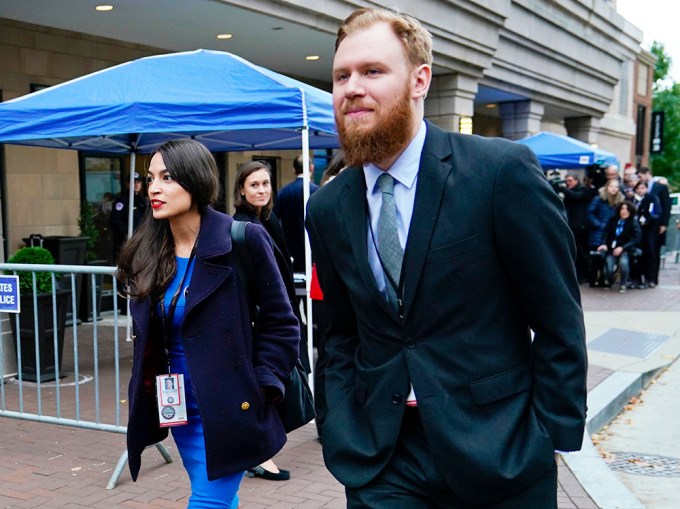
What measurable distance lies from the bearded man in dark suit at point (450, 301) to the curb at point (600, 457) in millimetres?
2187

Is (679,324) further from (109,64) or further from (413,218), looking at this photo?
(413,218)

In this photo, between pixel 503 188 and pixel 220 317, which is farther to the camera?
pixel 220 317

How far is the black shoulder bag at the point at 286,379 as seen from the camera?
3363 mm

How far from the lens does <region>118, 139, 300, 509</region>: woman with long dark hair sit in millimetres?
3186

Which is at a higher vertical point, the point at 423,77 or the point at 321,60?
the point at 321,60

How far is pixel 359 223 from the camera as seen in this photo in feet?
7.55

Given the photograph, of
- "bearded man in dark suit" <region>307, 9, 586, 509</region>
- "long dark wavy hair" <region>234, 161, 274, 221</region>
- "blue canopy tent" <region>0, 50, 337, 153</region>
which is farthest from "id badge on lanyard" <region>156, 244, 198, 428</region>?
"blue canopy tent" <region>0, 50, 337, 153</region>

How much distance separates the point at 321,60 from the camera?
605 inches

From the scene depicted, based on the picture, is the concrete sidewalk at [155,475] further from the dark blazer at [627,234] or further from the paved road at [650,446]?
the dark blazer at [627,234]

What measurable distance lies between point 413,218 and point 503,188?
25 centimetres

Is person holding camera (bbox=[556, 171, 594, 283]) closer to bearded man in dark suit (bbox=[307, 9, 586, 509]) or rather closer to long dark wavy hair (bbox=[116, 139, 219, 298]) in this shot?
long dark wavy hair (bbox=[116, 139, 219, 298])

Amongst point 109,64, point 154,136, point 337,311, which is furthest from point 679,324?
point 337,311

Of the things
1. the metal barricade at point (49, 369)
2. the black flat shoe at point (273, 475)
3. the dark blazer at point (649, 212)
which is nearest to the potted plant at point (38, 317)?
the metal barricade at point (49, 369)

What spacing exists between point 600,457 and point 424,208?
4.05 metres
